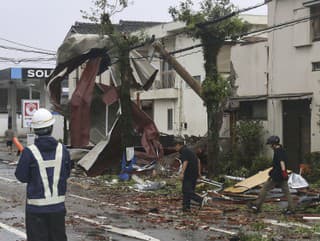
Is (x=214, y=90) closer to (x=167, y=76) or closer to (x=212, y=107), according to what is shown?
(x=212, y=107)

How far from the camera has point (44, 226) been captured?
670cm

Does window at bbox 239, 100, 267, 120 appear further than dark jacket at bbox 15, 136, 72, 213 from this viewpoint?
Yes

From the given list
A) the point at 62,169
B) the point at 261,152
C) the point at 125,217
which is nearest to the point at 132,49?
the point at 261,152

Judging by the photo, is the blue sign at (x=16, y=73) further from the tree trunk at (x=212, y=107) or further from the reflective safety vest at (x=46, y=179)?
the reflective safety vest at (x=46, y=179)

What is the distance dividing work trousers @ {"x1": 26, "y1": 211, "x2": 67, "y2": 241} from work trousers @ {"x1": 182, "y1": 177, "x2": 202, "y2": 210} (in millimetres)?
7757

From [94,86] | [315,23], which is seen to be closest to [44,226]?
[315,23]

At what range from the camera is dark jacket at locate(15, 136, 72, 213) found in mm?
6617

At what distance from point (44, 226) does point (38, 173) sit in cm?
55

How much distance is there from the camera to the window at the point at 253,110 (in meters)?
25.6

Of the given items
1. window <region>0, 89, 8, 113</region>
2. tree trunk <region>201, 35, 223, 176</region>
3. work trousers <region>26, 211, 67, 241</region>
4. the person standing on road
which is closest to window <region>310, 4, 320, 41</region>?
tree trunk <region>201, 35, 223, 176</region>

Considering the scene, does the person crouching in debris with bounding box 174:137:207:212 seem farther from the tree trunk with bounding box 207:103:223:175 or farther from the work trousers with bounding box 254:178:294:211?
the tree trunk with bounding box 207:103:223:175

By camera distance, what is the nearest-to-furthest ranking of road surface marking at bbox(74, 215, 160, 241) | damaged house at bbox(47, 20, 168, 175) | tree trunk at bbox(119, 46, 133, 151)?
road surface marking at bbox(74, 215, 160, 241), tree trunk at bbox(119, 46, 133, 151), damaged house at bbox(47, 20, 168, 175)

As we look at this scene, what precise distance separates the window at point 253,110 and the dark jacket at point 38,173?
19.3 metres

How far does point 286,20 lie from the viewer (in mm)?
23719
